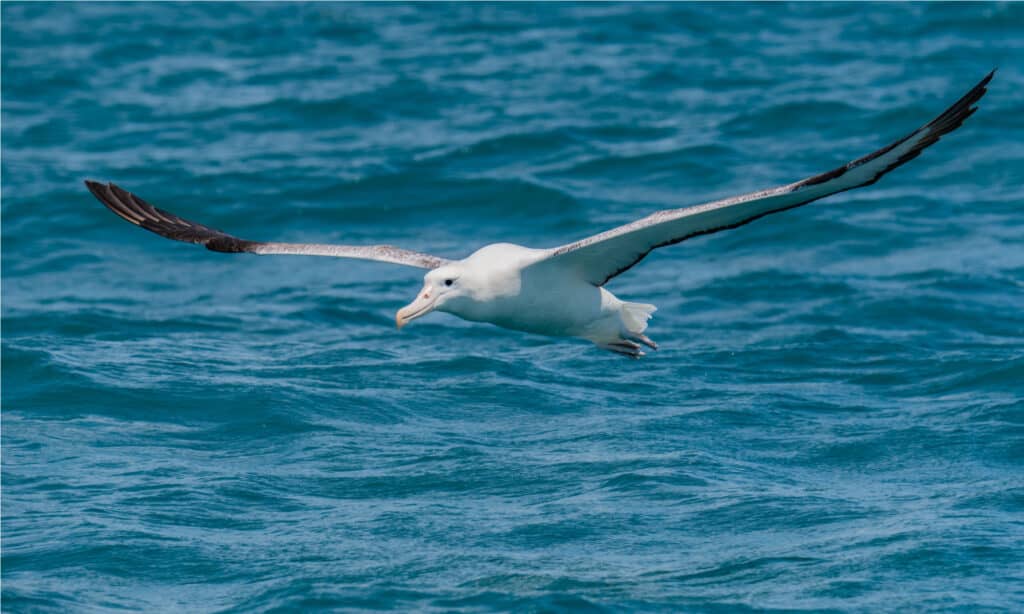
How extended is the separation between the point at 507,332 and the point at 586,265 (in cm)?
662

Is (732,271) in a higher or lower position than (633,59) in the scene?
lower

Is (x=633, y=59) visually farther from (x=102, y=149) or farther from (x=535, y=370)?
(x=535, y=370)

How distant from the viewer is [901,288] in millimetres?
18328

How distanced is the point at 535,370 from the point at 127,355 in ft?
14.9

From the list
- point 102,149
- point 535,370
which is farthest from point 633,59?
point 535,370

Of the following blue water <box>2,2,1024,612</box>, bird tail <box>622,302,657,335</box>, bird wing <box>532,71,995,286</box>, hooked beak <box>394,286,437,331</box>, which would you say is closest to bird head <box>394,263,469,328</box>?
hooked beak <box>394,286,437,331</box>

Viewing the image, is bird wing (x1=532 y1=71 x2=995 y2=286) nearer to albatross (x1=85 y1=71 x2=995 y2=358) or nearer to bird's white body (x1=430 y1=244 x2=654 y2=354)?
albatross (x1=85 y1=71 x2=995 y2=358)

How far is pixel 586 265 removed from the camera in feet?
37.8

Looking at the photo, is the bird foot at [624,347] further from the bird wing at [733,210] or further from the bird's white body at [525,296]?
the bird wing at [733,210]

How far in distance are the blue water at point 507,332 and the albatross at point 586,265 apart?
1587 mm

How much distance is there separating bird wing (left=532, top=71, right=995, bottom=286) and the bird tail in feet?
1.66

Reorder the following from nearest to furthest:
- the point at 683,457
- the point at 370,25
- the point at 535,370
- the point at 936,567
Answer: the point at 936,567 → the point at 683,457 → the point at 535,370 → the point at 370,25

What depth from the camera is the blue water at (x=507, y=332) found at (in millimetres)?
11453

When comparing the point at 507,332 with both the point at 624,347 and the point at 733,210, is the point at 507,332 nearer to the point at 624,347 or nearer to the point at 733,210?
the point at 624,347
